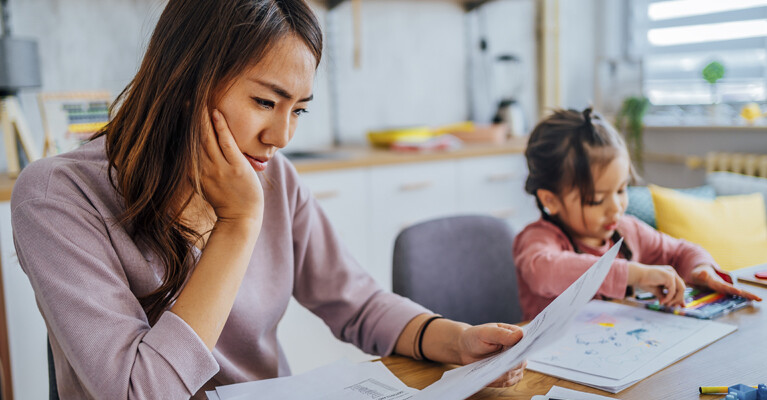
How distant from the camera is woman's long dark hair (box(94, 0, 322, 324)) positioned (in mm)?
842

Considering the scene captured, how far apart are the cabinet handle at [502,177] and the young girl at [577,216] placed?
142cm

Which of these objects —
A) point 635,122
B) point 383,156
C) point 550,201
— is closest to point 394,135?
point 383,156

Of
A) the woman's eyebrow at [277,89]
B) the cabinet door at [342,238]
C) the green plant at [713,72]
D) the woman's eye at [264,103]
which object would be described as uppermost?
the green plant at [713,72]

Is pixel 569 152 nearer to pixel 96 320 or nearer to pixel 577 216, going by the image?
pixel 577 216

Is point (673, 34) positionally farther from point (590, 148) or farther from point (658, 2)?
point (590, 148)

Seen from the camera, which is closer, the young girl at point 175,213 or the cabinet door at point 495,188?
the young girl at point 175,213

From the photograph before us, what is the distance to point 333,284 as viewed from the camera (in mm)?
1132

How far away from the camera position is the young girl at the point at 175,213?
750mm

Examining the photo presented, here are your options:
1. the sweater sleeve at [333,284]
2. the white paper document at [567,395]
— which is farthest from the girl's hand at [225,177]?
the white paper document at [567,395]

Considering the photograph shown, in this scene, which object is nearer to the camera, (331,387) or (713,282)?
(331,387)

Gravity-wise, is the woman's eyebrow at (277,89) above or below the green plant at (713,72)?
below

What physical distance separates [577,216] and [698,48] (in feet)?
7.72

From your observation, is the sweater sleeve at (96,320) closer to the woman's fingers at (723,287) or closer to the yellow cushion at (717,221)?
the woman's fingers at (723,287)

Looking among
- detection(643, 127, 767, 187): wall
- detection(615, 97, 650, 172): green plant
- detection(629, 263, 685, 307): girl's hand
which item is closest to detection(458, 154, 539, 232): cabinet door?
detection(615, 97, 650, 172): green plant
